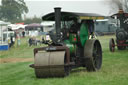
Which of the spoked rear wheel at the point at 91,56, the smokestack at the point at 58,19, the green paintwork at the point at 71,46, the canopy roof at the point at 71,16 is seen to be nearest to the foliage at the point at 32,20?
the canopy roof at the point at 71,16

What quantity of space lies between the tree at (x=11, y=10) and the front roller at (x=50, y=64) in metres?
97.0

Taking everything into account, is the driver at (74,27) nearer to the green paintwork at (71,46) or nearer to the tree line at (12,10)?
the green paintwork at (71,46)

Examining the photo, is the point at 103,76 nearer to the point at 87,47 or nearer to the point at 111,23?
the point at 87,47

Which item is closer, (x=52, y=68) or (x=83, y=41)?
(x=52, y=68)

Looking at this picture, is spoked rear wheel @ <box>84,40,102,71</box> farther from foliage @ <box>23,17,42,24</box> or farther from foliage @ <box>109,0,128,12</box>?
foliage @ <box>23,17,42,24</box>

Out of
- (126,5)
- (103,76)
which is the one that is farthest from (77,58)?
(126,5)

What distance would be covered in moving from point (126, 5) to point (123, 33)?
1798 inches

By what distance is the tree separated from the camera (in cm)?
10788

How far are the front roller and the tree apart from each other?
96966 millimetres

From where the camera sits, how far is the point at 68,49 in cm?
1106

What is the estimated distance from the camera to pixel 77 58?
479 inches

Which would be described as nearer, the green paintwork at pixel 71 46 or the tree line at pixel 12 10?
the green paintwork at pixel 71 46

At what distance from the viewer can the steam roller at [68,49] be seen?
35.6 ft

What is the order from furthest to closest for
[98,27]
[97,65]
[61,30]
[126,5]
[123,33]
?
[126,5]
[98,27]
[123,33]
[97,65]
[61,30]
